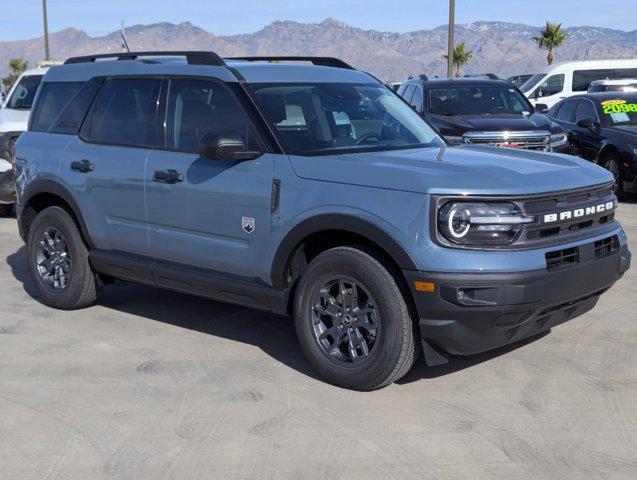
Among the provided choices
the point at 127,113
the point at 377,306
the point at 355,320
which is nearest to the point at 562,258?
the point at 377,306

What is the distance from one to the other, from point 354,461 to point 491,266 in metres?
1.18

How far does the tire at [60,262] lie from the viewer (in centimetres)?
677

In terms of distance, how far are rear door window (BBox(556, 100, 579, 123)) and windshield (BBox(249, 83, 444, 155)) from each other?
9.34m

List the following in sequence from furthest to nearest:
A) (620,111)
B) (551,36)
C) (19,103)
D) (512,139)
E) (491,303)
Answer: (551,36)
(19,103)
(620,111)
(512,139)
(491,303)

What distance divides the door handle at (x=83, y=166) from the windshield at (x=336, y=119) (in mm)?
1473

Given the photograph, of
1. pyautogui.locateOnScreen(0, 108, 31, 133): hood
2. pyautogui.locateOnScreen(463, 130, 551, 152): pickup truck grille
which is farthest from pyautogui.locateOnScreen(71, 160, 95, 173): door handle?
pyautogui.locateOnScreen(463, 130, 551, 152): pickup truck grille

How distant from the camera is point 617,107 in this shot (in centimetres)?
1387

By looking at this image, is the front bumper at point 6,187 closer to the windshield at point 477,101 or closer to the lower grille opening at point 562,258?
the windshield at point 477,101

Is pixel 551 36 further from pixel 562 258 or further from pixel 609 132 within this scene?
pixel 562 258

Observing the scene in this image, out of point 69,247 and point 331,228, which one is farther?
point 69,247

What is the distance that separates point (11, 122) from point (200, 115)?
8137 millimetres

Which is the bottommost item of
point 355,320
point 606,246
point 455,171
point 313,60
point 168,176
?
point 355,320

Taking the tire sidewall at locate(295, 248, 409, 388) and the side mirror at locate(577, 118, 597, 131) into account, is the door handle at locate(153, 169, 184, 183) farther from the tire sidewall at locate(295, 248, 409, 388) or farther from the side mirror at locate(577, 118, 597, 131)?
the side mirror at locate(577, 118, 597, 131)

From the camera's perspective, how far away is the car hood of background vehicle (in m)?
4.71
